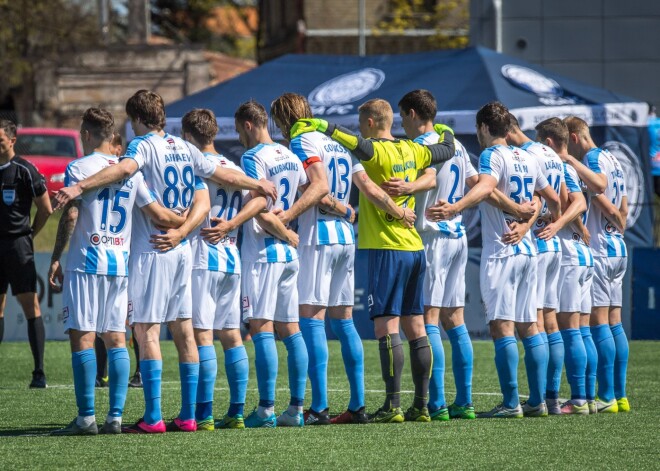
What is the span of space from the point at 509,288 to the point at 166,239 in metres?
2.59

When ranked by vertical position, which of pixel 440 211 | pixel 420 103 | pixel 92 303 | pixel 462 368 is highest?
pixel 420 103

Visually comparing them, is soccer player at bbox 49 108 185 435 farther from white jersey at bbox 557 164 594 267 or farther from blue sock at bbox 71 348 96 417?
white jersey at bbox 557 164 594 267

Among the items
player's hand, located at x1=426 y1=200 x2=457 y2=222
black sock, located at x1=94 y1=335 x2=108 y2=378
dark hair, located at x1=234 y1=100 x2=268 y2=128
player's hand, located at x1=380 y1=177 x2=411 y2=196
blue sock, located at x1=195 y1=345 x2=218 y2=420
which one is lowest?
black sock, located at x1=94 y1=335 x2=108 y2=378

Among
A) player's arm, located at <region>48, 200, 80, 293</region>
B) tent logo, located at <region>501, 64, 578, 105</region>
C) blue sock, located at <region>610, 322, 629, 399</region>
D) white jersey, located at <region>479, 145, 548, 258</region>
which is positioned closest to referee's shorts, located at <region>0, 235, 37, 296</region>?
player's arm, located at <region>48, 200, 80, 293</region>

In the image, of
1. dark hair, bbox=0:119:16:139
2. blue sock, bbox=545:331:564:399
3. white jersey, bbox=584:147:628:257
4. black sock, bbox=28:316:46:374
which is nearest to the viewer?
blue sock, bbox=545:331:564:399

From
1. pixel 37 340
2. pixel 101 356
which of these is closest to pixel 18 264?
pixel 37 340

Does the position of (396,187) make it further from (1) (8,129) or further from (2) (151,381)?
(1) (8,129)

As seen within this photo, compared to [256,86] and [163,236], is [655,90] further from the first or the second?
[163,236]

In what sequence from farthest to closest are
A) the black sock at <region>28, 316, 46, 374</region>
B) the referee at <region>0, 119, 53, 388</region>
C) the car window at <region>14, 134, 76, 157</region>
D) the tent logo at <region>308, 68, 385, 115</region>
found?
the car window at <region>14, 134, 76, 157</region>, the tent logo at <region>308, 68, 385, 115</region>, the black sock at <region>28, 316, 46, 374</region>, the referee at <region>0, 119, 53, 388</region>

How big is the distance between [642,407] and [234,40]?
45.1 m

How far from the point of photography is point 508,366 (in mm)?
9289

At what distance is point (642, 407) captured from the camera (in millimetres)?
10297

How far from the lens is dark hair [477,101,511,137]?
369 inches

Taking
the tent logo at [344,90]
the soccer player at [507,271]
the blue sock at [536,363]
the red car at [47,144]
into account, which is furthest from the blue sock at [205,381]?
the red car at [47,144]
